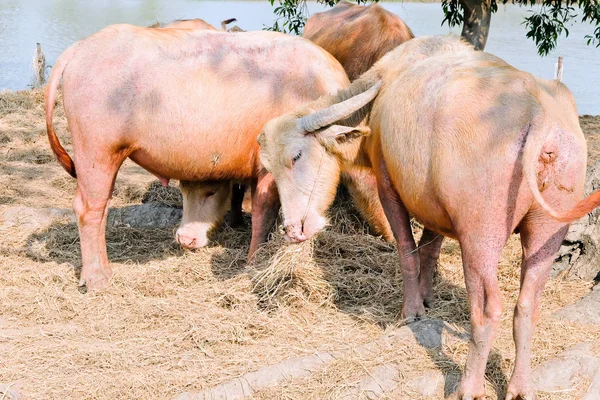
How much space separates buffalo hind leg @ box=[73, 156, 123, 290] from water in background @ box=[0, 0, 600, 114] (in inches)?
446

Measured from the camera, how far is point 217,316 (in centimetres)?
523

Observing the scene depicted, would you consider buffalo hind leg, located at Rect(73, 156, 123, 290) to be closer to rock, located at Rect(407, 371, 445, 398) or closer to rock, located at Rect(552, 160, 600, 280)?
rock, located at Rect(407, 371, 445, 398)

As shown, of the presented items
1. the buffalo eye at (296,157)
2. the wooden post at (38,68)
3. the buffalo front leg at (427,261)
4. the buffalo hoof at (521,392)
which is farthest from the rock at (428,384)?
the wooden post at (38,68)

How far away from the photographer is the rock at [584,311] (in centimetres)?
507

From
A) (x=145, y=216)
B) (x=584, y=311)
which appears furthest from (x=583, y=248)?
(x=145, y=216)

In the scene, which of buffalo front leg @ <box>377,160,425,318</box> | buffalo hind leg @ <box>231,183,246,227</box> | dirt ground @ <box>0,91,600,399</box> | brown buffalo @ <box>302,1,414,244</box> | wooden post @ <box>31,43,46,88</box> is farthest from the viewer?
wooden post @ <box>31,43,46,88</box>

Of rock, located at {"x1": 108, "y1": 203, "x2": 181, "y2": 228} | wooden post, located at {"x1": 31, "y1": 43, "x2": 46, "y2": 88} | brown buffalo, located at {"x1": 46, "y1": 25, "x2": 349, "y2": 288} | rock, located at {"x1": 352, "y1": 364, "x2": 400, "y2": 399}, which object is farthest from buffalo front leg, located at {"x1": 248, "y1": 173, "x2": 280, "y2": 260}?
wooden post, located at {"x1": 31, "y1": 43, "x2": 46, "y2": 88}

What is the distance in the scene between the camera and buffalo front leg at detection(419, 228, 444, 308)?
17.4ft

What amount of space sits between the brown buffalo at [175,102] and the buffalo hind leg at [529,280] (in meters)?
2.45

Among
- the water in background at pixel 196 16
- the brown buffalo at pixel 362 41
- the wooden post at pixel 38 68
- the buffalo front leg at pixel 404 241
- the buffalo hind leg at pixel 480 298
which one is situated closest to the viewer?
the buffalo hind leg at pixel 480 298

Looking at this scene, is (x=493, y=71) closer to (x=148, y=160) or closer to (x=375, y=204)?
(x=375, y=204)

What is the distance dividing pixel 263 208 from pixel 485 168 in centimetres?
260

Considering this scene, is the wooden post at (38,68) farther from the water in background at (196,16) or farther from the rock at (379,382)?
the rock at (379,382)

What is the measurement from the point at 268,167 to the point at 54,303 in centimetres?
191
